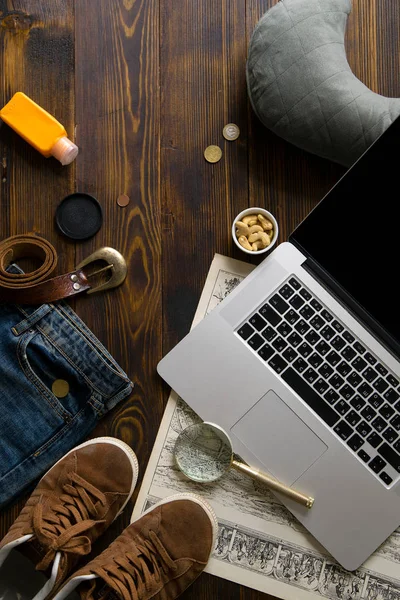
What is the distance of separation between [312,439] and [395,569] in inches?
10.7

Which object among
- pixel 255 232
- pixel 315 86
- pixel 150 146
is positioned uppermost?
pixel 150 146

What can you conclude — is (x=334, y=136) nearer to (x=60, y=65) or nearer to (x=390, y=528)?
(x=60, y=65)

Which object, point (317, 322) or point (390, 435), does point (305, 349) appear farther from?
point (390, 435)

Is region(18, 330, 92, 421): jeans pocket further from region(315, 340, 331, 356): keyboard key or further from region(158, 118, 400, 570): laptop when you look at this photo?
region(315, 340, 331, 356): keyboard key

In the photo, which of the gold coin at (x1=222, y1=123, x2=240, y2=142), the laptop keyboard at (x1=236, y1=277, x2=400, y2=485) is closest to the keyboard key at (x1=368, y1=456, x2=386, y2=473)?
the laptop keyboard at (x1=236, y1=277, x2=400, y2=485)

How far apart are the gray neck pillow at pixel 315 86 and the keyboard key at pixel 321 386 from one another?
0.36 meters

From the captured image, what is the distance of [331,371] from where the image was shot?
0.90m

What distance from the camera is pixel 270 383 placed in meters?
0.92

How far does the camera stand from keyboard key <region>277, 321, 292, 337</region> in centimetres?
91

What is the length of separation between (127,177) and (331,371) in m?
0.48

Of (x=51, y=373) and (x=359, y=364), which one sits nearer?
(x=359, y=364)

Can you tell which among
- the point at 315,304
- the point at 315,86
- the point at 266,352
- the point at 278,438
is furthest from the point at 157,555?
the point at 315,86

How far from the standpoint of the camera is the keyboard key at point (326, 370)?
0.90 meters

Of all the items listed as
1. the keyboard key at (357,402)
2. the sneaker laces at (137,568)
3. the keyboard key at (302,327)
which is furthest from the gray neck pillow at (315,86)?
the sneaker laces at (137,568)
